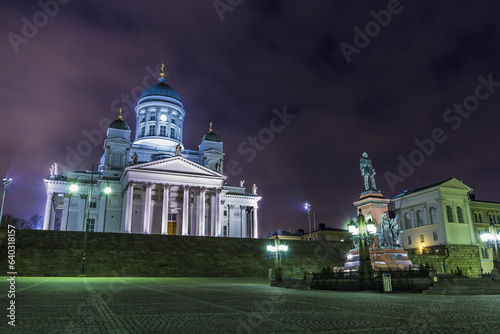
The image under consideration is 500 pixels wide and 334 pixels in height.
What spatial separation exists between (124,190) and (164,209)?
8.23m

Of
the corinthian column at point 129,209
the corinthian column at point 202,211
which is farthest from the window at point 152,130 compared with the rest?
the corinthian column at point 202,211

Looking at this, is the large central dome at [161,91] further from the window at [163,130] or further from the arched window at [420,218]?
the arched window at [420,218]

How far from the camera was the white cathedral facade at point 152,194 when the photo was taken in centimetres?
5462

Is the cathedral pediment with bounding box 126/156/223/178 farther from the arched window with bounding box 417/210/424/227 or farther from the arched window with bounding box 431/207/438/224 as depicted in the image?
the arched window with bounding box 431/207/438/224

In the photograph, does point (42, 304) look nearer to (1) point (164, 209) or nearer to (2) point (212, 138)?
(1) point (164, 209)

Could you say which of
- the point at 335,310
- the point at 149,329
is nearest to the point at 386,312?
the point at 335,310

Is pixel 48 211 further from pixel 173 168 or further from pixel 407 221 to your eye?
pixel 407 221

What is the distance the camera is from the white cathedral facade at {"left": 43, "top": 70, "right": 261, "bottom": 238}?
179 ft

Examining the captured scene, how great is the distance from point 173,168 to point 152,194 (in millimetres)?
6372

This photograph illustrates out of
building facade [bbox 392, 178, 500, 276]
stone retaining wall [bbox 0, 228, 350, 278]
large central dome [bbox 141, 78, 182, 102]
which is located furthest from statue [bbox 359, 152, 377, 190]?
large central dome [bbox 141, 78, 182, 102]

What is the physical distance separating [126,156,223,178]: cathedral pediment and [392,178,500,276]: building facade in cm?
3281

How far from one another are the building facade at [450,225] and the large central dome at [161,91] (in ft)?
156

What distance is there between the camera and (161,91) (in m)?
75.4

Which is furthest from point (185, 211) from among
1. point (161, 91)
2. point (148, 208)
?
point (161, 91)
